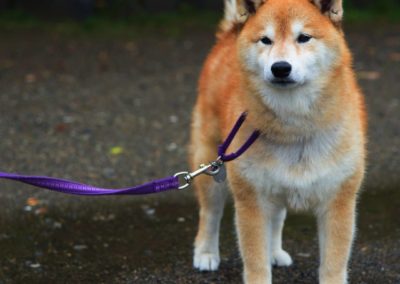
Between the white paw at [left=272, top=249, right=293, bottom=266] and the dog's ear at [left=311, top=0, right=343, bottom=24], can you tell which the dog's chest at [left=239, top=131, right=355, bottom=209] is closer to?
the dog's ear at [left=311, top=0, right=343, bottom=24]

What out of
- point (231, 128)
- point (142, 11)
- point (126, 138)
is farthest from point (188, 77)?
point (231, 128)

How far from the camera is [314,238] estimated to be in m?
4.87

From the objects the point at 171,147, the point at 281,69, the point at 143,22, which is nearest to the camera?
the point at 281,69

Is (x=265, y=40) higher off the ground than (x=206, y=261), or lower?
higher

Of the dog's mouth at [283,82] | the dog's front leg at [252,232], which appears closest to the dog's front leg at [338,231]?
the dog's front leg at [252,232]

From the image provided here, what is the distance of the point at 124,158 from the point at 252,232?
291cm

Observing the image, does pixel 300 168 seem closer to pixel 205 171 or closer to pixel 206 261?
pixel 205 171

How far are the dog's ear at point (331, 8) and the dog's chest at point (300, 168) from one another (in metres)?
0.52

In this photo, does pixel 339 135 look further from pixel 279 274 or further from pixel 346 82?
pixel 279 274

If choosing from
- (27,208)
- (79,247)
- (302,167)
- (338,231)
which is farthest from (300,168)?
(27,208)

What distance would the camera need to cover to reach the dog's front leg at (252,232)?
3.76 metres

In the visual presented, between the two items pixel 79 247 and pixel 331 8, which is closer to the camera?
pixel 331 8

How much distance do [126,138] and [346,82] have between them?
11.9 feet

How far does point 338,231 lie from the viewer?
3.74 m
